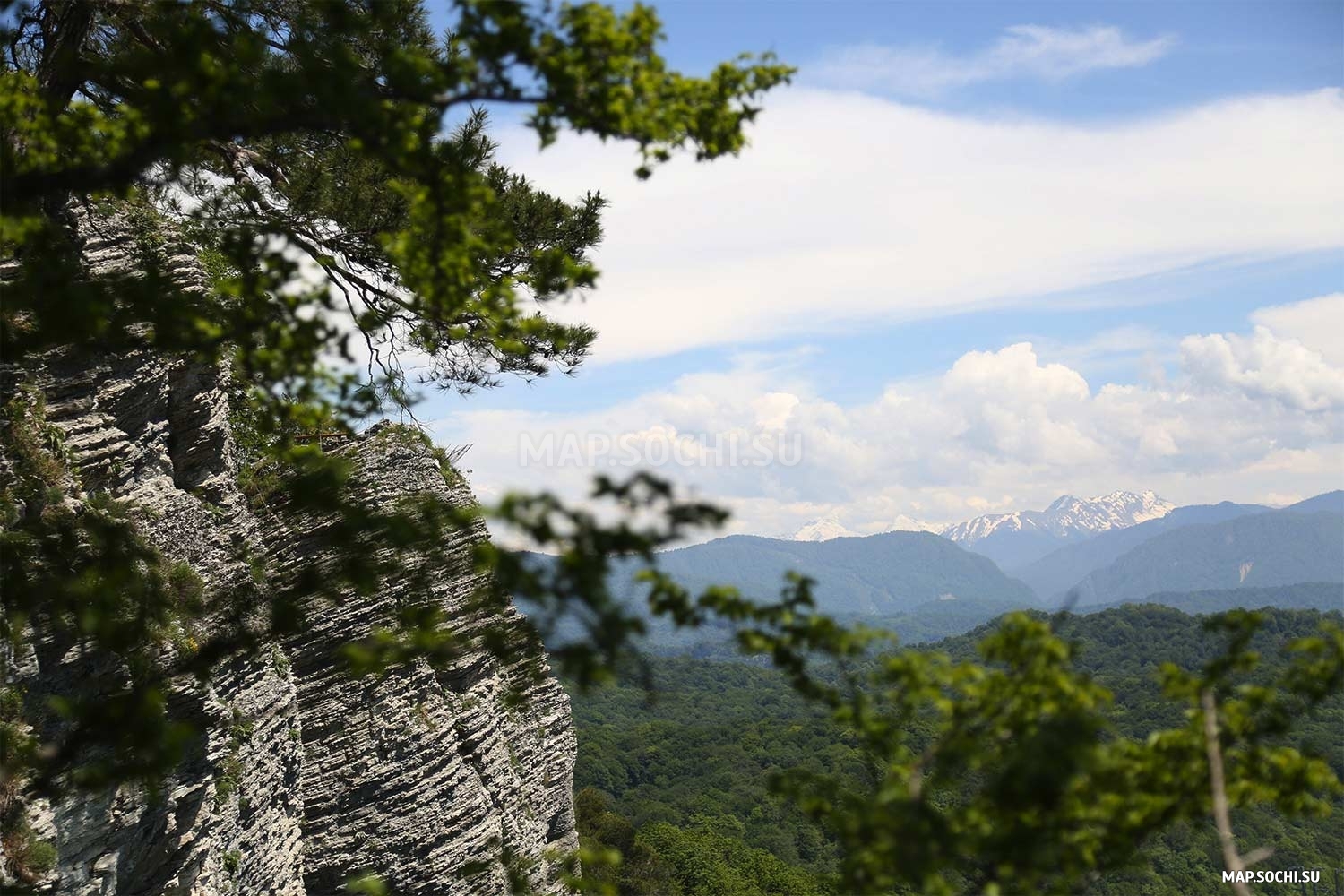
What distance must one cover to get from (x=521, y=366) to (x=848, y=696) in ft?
32.2

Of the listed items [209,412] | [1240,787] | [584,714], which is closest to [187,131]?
[1240,787]

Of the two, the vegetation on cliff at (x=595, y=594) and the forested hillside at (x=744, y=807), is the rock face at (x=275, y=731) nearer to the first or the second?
the vegetation on cliff at (x=595, y=594)

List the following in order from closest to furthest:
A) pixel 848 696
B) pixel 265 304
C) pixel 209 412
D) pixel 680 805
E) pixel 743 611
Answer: pixel 743 611 < pixel 848 696 < pixel 265 304 < pixel 209 412 < pixel 680 805

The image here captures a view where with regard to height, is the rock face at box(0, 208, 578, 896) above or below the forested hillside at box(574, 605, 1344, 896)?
above

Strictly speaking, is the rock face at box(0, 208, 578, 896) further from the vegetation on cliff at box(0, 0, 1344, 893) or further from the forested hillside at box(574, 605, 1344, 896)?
the forested hillside at box(574, 605, 1344, 896)

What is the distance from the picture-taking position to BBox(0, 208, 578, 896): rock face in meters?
9.84

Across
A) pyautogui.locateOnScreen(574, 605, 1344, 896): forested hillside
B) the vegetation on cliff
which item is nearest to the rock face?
the vegetation on cliff

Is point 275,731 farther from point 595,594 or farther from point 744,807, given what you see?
→ point 744,807

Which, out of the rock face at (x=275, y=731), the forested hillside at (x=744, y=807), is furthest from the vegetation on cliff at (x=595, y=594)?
the forested hillside at (x=744, y=807)

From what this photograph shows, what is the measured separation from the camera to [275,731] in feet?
41.0

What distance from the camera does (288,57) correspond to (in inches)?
423

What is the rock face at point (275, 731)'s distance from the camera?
984 centimetres

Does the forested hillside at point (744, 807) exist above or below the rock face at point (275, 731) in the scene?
below

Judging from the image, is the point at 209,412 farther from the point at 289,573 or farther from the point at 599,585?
the point at 599,585
